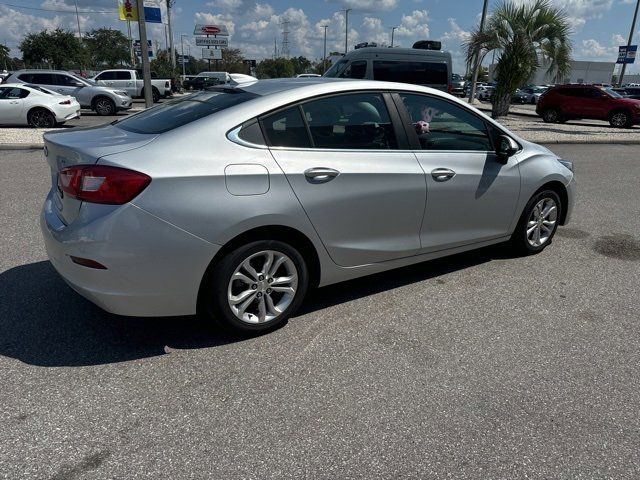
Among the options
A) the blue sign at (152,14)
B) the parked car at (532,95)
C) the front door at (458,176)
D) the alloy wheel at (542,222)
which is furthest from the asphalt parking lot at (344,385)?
the parked car at (532,95)

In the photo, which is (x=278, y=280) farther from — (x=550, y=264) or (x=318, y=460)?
(x=550, y=264)

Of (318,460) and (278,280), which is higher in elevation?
(278,280)

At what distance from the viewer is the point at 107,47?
76000 mm

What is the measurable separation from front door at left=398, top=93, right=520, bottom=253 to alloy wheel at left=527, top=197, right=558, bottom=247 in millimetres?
471

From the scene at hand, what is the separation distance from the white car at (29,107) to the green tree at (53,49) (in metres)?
47.5

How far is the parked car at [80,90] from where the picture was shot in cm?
1934

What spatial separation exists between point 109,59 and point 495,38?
68589mm

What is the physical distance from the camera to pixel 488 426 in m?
2.56

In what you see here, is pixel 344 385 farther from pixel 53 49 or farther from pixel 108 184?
pixel 53 49

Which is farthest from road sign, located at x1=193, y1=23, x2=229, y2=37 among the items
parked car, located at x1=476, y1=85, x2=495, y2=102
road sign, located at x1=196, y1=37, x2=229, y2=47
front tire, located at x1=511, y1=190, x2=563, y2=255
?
front tire, located at x1=511, y1=190, x2=563, y2=255

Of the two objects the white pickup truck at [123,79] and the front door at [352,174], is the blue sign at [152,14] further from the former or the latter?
the front door at [352,174]

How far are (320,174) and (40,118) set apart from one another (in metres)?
14.4

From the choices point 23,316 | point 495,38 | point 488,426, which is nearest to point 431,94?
point 488,426

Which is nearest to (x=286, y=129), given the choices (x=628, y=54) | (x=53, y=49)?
(x=628, y=54)
